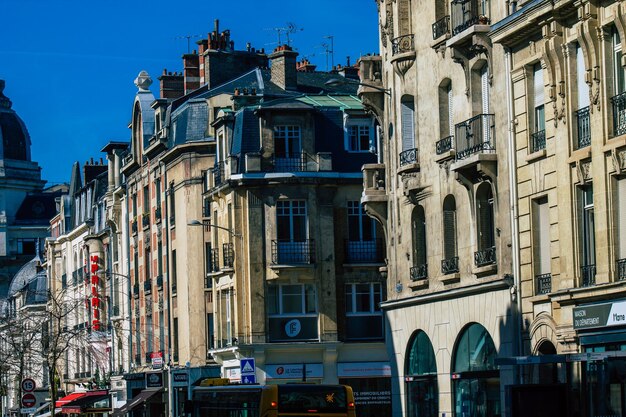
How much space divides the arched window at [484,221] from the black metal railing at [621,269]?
7.19m

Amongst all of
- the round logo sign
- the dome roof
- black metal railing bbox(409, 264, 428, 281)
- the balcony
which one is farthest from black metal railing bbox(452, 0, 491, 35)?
the dome roof

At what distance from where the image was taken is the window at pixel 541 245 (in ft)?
118

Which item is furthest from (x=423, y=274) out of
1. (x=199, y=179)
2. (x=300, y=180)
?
(x=199, y=179)

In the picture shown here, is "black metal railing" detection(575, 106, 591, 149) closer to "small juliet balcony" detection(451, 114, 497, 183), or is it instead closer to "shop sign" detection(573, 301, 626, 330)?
"shop sign" detection(573, 301, 626, 330)

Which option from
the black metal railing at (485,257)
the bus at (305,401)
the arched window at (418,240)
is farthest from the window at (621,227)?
the arched window at (418,240)

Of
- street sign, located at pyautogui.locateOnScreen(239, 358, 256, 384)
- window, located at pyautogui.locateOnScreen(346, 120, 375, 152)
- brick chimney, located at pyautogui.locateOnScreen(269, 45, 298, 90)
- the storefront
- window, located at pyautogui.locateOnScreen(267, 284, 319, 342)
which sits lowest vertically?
the storefront

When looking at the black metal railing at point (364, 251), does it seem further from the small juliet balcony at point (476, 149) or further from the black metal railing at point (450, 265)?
the small juliet balcony at point (476, 149)

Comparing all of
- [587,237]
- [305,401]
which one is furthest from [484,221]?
[305,401]

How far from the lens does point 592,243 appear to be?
111 feet

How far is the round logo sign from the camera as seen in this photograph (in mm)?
60750

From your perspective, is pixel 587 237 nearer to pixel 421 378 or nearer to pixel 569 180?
pixel 569 180

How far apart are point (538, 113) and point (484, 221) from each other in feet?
13.8

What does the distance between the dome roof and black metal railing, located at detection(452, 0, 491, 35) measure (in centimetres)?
12886

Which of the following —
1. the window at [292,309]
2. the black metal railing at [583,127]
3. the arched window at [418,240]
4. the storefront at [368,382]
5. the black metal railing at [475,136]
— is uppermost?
the black metal railing at [475,136]
